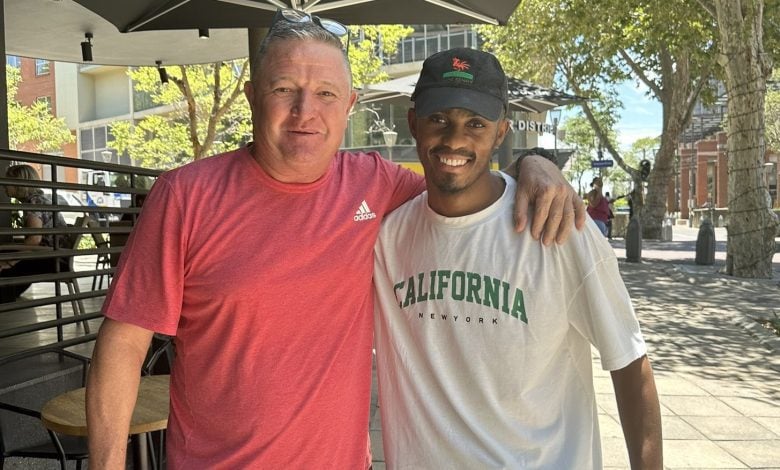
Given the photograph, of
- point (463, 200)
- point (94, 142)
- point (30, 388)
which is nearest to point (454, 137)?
point (463, 200)

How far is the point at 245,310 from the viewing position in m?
1.72

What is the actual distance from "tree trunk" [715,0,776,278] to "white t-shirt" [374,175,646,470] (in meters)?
12.3

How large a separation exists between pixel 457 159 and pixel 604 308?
1.78 ft

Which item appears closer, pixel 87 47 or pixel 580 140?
pixel 87 47

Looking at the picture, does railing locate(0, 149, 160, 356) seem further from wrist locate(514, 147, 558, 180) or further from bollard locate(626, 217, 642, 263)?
bollard locate(626, 217, 642, 263)

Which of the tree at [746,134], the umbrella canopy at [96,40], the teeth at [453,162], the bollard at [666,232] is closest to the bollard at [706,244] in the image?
the tree at [746,134]

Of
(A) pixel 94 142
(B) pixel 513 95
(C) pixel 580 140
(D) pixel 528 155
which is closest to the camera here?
(D) pixel 528 155

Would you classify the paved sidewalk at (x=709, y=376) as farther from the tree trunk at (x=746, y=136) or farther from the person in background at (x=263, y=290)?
the person in background at (x=263, y=290)

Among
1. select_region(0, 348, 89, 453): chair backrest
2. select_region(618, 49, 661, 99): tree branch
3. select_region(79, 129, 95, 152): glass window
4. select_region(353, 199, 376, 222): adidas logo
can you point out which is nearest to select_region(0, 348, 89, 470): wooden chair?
select_region(0, 348, 89, 453): chair backrest

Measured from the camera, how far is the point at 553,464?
1816 millimetres

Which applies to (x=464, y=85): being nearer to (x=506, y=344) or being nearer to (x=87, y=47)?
(x=506, y=344)

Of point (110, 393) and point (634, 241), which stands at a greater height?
point (110, 393)

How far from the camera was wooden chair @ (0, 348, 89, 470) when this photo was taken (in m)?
3.19

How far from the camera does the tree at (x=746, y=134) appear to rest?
12.4 metres
